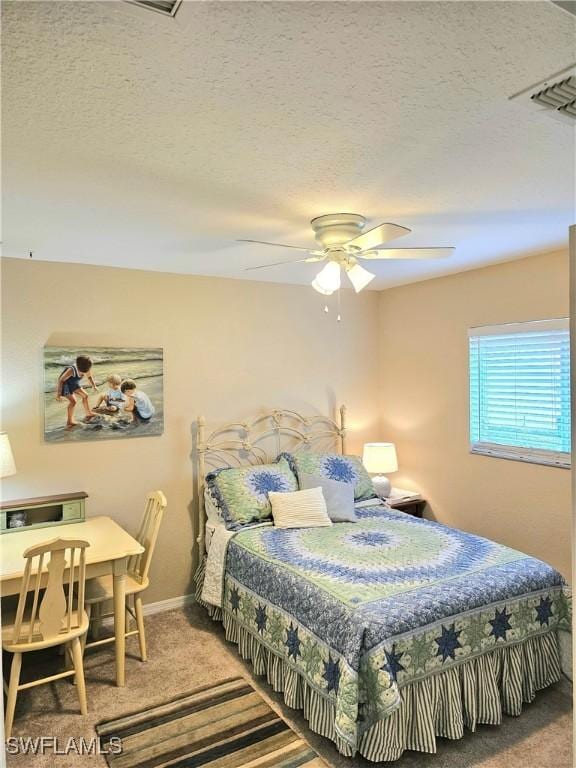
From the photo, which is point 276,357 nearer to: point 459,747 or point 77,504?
point 77,504

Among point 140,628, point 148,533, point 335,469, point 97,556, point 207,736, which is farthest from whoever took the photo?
point 335,469

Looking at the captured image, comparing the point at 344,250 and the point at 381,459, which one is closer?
the point at 344,250

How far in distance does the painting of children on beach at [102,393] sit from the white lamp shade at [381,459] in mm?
1753

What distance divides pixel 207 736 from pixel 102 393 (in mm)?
2143

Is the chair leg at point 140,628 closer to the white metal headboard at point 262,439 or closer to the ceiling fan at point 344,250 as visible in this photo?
the white metal headboard at point 262,439

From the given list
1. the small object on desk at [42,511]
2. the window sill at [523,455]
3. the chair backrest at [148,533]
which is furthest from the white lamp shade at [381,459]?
the small object on desk at [42,511]

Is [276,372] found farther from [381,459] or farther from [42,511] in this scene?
[42,511]

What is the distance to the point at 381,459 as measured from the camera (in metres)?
4.34

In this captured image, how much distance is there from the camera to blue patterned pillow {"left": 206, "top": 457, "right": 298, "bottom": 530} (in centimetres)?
351

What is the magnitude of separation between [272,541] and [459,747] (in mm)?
1410

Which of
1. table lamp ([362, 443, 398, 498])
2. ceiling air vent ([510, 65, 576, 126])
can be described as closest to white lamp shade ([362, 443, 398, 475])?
table lamp ([362, 443, 398, 498])

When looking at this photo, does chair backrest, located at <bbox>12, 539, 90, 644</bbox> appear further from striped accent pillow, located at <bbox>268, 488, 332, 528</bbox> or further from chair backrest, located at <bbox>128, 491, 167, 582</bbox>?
striped accent pillow, located at <bbox>268, 488, 332, 528</bbox>

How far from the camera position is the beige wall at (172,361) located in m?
3.31

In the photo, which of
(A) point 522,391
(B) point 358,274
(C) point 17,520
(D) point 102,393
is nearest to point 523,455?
(A) point 522,391
